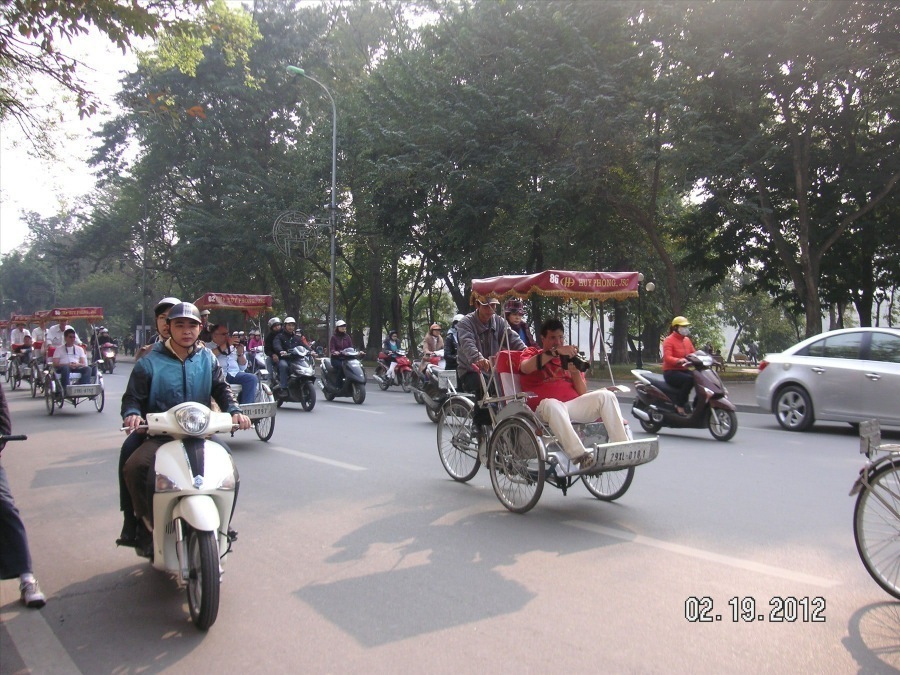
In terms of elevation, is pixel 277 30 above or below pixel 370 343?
above

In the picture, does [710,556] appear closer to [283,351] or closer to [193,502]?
[193,502]

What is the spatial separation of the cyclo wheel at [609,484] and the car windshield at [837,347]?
20.4 ft

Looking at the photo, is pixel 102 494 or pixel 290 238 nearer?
pixel 102 494

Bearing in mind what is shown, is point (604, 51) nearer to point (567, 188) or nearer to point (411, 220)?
point (567, 188)

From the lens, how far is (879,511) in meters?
4.16

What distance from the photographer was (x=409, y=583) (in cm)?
466

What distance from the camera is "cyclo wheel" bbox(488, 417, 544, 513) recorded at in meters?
6.12

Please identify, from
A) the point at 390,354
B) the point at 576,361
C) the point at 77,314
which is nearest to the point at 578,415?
the point at 576,361

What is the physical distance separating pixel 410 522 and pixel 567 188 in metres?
16.7

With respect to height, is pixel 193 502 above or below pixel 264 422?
above

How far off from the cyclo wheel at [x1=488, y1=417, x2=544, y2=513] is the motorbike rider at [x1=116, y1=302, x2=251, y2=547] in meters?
2.36

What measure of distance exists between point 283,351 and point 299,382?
0.67 meters

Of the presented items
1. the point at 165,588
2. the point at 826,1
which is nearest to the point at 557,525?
the point at 165,588
